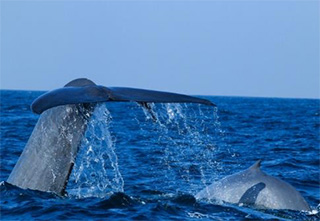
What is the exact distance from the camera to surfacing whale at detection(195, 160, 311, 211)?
30.6 feet

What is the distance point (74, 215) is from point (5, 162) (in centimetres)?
710

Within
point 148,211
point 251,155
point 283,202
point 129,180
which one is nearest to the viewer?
point 148,211

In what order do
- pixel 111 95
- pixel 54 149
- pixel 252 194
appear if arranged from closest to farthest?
pixel 111 95, pixel 54 149, pixel 252 194

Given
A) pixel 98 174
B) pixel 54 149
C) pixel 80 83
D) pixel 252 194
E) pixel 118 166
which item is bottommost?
pixel 98 174

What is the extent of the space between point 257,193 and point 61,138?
2.92 metres

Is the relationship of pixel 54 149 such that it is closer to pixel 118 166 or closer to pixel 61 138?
pixel 61 138

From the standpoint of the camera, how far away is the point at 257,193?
9430 millimetres

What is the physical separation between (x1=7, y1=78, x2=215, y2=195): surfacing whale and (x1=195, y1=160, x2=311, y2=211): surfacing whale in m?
2.27

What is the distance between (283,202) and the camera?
30.5 feet

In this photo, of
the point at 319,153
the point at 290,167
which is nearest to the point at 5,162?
the point at 290,167

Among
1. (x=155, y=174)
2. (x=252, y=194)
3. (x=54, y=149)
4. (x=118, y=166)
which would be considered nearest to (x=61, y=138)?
(x=54, y=149)

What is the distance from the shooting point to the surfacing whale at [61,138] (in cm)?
785

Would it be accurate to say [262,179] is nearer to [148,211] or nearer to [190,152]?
[148,211]

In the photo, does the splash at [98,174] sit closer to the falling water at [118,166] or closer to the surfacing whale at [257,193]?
the falling water at [118,166]
